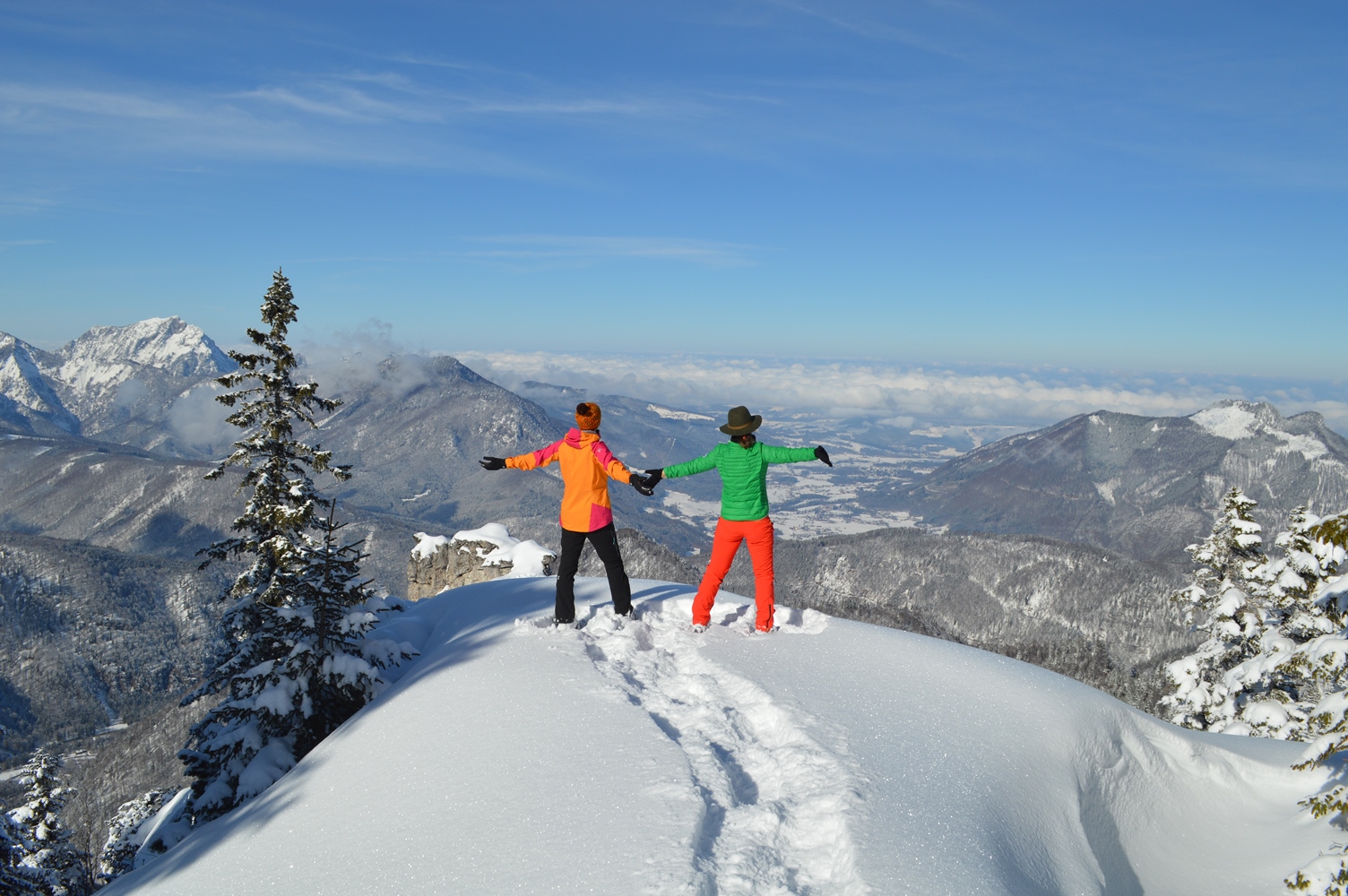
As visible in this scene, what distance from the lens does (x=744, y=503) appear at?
33.1 feet

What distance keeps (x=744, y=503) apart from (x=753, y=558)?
877 millimetres

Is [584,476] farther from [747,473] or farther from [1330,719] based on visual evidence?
[1330,719]

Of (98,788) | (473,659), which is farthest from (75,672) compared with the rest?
(473,659)

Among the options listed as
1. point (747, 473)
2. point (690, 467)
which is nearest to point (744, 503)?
point (747, 473)

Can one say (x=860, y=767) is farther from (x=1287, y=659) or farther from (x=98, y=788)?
(x=98, y=788)

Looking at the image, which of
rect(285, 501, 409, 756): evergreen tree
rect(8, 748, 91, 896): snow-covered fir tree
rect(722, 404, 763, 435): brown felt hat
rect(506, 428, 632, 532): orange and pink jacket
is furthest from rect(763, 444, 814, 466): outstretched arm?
rect(8, 748, 91, 896): snow-covered fir tree

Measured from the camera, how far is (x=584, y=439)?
33.1ft

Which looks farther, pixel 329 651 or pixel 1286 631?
pixel 1286 631

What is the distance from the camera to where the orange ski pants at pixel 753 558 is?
1017cm

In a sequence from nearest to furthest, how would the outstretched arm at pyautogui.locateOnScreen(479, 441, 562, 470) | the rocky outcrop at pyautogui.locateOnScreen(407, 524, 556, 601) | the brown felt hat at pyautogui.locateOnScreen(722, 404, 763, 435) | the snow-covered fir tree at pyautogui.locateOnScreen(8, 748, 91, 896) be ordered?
the brown felt hat at pyautogui.locateOnScreen(722, 404, 763, 435) < the outstretched arm at pyautogui.locateOnScreen(479, 441, 562, 470) < the snow-covered fir tree at pyautogui.locateOnScreen(8, 748, 91, 896) < the rocky outcrop at pyautogui.locateOnScreen(407, 524, 556, 601)

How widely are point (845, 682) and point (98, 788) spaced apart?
110m

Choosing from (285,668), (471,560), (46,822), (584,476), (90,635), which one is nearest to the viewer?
(584,476)

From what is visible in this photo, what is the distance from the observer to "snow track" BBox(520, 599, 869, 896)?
4914 mm

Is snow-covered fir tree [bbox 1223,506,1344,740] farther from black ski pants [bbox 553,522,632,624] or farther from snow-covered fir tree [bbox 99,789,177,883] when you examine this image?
snow-covered fir tree [bbox 99,789,177,883]
